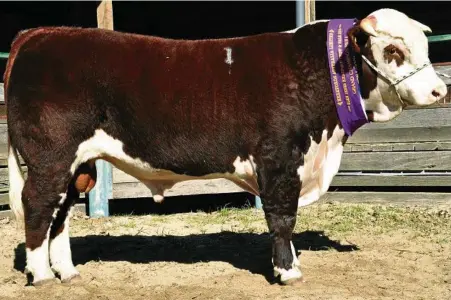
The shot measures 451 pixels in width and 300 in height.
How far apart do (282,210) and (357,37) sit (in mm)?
1195

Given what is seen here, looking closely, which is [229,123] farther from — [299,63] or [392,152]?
[392,152]

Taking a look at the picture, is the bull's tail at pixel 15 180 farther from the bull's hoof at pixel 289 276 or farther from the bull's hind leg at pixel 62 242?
the bull's hoof at pixel 289 276

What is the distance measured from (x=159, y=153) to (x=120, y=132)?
29 centimetres

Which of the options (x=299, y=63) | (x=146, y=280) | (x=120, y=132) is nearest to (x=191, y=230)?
(x=146, y=280)

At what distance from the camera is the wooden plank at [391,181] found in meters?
6.70

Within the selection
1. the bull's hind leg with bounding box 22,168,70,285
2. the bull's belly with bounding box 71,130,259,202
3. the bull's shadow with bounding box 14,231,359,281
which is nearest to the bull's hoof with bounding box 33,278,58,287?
the bull's hind leg with bounding box 22,168,70,285

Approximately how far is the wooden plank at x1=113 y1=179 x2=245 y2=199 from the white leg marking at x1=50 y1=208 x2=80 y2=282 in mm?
2704

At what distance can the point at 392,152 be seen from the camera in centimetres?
695

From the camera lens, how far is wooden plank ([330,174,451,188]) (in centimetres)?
670

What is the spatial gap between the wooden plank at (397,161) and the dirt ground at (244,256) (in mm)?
465

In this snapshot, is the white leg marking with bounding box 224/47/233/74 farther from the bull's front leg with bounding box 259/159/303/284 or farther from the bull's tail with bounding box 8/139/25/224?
the bull's tail with bounding box 8/139/25/224

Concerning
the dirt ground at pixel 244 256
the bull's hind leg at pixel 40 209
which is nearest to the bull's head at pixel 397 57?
the dirt ground at pixel 244 256

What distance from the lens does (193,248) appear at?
17.5 ft

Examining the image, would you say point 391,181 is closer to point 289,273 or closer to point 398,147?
point 398,147
